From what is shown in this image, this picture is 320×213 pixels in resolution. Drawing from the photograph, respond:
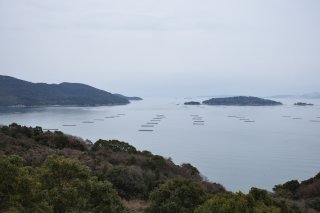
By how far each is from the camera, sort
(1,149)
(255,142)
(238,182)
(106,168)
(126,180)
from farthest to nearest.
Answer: (255,142) → (238,182) → (1,149) → (106,168) → (126,180)

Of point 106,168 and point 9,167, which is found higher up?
point 9,167

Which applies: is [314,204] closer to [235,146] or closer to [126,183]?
[126,183]

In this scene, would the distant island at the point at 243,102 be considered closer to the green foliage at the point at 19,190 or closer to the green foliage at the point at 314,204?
the green foliage at the point at 314,204

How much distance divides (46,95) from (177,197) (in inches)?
6573

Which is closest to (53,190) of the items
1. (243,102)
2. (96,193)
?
(96,193)

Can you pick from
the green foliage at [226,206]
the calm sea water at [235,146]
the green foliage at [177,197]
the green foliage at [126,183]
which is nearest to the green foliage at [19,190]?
the green foliage at [226,206]

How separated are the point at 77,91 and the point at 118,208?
18611 centimetres

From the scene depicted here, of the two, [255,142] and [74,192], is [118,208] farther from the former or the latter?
[255,142]

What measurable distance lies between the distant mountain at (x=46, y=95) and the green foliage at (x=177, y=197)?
5864 inches

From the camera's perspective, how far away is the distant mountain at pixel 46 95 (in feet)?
510

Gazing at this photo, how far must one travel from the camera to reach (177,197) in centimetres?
1187

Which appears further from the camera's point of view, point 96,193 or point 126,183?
point 126,183

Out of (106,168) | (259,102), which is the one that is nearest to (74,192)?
(106,168)

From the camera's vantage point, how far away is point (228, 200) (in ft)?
29.0
